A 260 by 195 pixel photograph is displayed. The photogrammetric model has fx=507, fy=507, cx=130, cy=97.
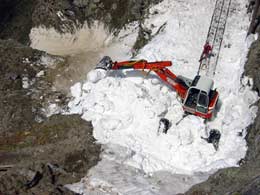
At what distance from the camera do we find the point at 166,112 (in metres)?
25.8

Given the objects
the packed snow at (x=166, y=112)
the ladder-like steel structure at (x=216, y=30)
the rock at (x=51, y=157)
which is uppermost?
the ladder-like steel structure at (x=216, y=30)

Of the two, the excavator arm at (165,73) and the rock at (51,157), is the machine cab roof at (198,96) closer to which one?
the excavator arm at (165,73)

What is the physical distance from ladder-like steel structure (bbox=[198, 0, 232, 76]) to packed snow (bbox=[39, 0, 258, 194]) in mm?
304

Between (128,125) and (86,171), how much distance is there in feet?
12.1

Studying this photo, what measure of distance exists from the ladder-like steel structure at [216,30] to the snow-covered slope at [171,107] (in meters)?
0.34

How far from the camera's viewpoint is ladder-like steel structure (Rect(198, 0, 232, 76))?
28.9m

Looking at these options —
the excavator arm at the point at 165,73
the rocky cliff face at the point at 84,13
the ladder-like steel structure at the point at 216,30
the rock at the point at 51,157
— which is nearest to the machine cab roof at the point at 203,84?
the excavator arm at the point at 165,73

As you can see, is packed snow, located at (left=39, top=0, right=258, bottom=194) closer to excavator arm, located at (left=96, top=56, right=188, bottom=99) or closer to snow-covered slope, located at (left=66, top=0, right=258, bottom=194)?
snow-covered slope, located at (left=66, top=0, right=258, bottom=194)

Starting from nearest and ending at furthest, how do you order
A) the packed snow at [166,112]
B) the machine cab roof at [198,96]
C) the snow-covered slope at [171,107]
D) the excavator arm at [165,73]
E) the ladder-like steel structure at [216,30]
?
the packed snow at [166,112] < the snow-covered slope at [171,107] < the machine cab roof at [198,96] < the excavator arm at [165,73] < the ladder-like steel structure at [216,30]

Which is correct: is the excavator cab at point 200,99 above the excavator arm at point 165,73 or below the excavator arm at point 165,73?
below

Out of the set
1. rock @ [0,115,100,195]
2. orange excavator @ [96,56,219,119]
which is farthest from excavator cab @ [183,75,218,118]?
rock @ [0,115,100,195]

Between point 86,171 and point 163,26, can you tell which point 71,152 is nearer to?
point 86,171

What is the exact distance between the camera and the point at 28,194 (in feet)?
65.9

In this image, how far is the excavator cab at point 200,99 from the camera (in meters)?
25.2
